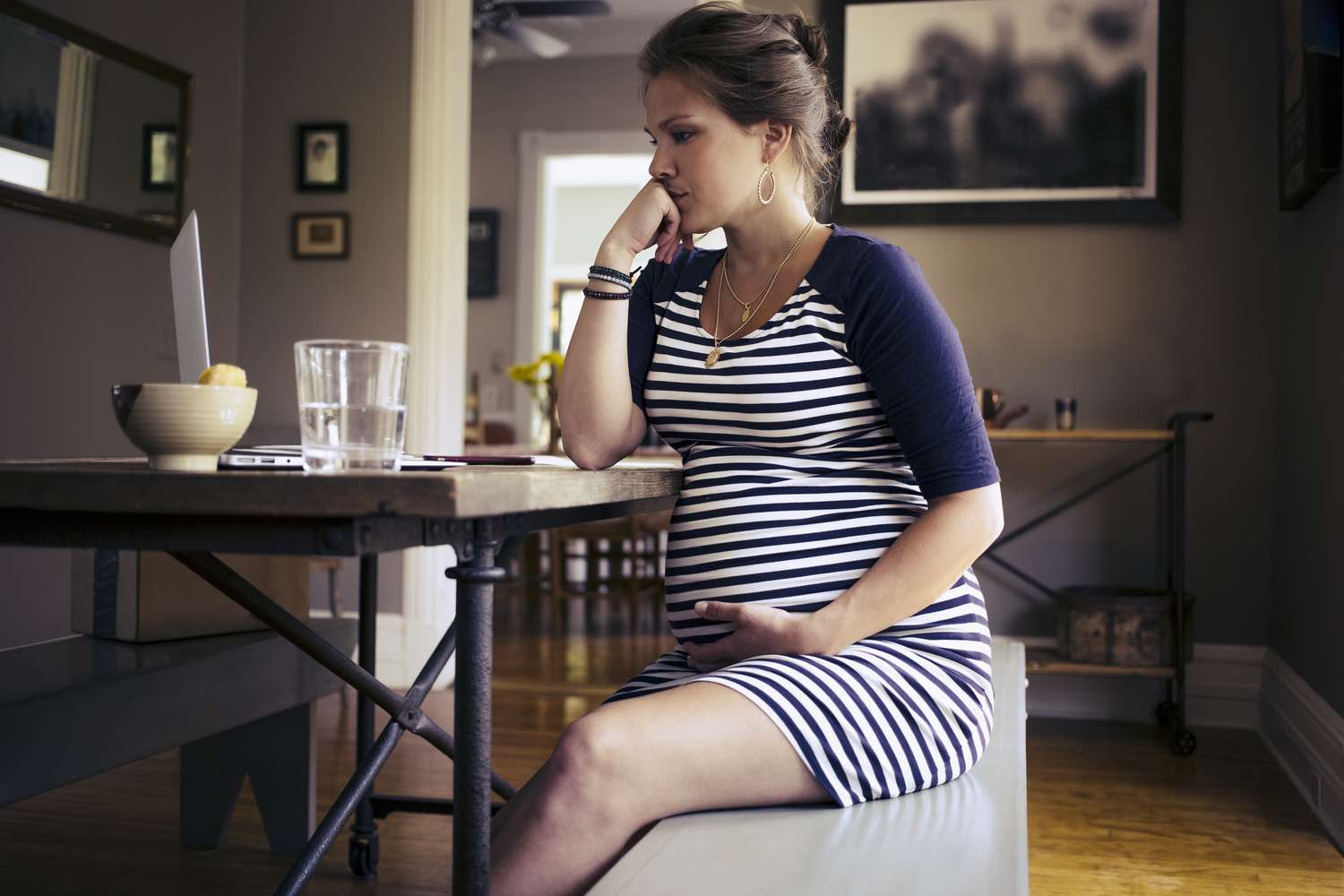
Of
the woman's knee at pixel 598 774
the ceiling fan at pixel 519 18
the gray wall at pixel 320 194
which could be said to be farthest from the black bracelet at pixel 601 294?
the ceiling fan at pixel 519 18

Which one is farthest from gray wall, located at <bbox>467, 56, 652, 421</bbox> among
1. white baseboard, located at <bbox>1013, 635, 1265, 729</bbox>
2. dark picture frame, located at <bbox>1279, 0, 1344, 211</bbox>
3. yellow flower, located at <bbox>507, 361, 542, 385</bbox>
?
dark picture frame, located at <bbox>1279, 0, 1344, 211</bbox>

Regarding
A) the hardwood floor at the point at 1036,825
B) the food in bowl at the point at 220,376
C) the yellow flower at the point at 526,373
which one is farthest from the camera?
the yellow flower at the point at 526,373

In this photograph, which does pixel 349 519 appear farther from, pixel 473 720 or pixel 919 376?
pixel 919 376

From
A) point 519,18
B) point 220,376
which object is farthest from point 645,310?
point 519,18

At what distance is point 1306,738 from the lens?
9.30 feet

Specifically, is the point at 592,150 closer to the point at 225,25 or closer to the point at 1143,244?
the point at 225,25

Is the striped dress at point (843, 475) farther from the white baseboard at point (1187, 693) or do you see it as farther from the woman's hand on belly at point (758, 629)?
the white baseboard at point (1187, 693)

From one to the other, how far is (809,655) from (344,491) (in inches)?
21.8

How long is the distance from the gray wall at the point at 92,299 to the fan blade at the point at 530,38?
194 centimetres

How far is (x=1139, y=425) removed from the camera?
3547 millimetres

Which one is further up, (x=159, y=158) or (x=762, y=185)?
(x=159, y=158)

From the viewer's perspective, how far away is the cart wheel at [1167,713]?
3.38 meters

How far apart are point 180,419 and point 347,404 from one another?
0.15 m

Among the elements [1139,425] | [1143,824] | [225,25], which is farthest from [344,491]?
[225,25]
